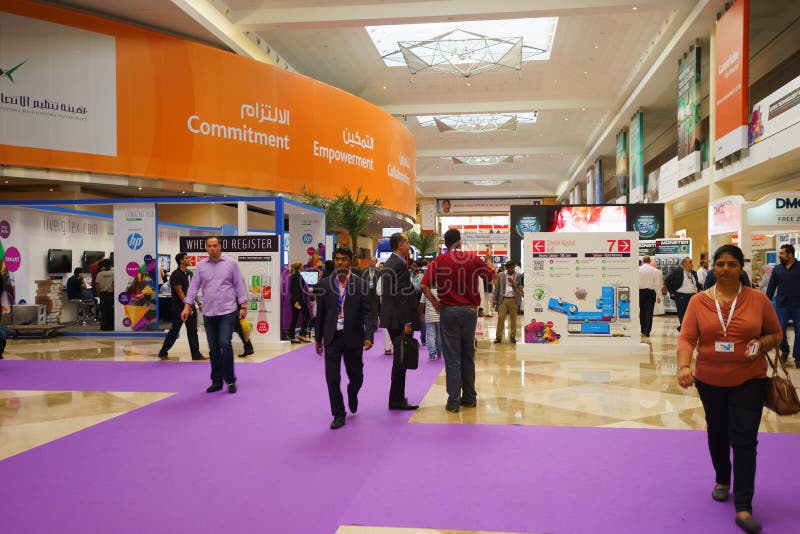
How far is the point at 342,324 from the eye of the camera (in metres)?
4.80

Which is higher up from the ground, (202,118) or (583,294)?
(202,118)

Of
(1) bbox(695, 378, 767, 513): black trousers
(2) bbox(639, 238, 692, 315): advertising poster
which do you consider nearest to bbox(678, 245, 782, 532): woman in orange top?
(1) bbox(695, 378, 767, 513): black trousers

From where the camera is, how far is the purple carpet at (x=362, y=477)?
291cm

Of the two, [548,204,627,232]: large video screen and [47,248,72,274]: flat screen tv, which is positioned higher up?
[548,204,627,232]: large video screen

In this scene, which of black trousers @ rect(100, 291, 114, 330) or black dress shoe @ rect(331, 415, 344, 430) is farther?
black trousers @ rect(100, 291, 114, 330)

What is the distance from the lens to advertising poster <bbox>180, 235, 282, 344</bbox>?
30.8 ft

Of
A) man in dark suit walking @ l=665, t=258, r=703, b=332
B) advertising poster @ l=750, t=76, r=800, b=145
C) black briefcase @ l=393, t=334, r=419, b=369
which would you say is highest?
advertising poster @ l=750, t=76, r=800, b=145

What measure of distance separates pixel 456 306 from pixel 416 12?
13.0 metres

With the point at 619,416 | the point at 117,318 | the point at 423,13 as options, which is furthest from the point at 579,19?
the point at 619,416

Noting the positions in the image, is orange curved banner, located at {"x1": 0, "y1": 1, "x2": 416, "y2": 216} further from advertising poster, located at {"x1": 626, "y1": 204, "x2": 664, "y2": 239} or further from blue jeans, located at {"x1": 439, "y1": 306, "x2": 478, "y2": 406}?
blue jeans, located at {"x1": 439, "y1": 306, "x2": 478, "y2": 406}

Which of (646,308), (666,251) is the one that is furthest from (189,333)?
(666,251)

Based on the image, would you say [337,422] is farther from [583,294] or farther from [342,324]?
[583,294]

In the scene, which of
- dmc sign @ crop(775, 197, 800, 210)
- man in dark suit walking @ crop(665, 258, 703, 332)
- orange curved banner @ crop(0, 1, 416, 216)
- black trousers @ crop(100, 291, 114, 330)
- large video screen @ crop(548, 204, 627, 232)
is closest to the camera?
dmc sign @ crop(775, 197, 800, 210)

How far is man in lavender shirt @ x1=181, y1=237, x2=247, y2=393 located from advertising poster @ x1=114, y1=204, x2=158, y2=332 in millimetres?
5351
